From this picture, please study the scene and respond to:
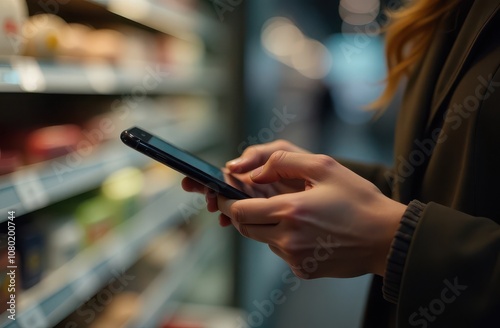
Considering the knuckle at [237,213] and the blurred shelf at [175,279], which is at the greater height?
the knuckle at [237,213]

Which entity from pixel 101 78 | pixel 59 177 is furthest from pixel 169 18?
pixel 59 177

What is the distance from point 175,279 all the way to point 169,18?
3.51ft

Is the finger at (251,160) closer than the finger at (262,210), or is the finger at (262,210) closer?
the finger at (262,210)

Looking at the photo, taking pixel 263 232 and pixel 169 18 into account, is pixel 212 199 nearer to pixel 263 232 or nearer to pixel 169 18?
pixel 263 232

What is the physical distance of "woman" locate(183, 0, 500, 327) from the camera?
2.00 ft

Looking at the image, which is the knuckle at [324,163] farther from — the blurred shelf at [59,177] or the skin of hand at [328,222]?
the blurred shelf at [59,177]

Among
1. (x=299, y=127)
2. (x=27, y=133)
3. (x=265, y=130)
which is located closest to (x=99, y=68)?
(x=27, y=133)

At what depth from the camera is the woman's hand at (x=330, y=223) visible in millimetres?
654

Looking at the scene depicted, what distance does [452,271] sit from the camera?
23.9 inches

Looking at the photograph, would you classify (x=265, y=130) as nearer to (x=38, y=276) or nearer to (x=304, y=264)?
(x=38, y=276)

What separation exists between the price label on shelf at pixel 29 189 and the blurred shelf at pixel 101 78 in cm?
19

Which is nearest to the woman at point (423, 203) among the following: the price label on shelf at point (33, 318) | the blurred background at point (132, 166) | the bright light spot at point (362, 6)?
the blurred background at point (132, 166)

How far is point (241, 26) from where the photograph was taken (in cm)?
217

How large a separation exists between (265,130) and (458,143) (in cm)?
173
